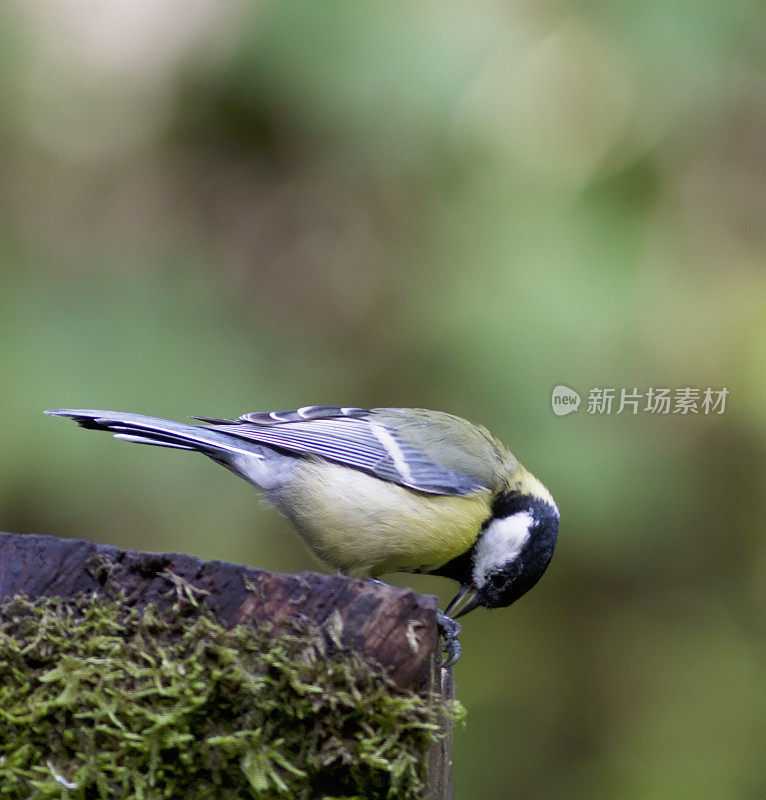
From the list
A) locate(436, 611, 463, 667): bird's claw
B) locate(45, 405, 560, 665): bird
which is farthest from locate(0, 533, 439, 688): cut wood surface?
locate(45, 405, 560, 665): bird

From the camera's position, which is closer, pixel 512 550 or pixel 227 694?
pixel 227 694

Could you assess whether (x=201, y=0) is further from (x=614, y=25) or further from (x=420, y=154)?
(x=614, y=25)

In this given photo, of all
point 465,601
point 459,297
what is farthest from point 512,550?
point 459,297

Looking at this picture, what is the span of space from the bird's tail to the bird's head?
819 mm

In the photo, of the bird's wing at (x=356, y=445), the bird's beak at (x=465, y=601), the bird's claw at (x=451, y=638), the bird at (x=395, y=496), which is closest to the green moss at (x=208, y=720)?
the bird's claw at (x=451, y=638)

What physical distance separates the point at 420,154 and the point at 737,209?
1434mm

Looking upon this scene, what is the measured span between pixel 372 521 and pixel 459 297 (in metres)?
1.18

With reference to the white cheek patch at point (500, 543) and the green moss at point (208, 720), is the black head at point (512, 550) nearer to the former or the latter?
the white cheek patch at point (500, 543)

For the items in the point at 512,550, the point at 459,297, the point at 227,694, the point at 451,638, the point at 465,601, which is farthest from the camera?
the point at 459,297

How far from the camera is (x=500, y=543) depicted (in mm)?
2771

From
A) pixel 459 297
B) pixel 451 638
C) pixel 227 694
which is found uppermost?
pixel 459 297

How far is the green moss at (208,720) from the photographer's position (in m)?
1.31

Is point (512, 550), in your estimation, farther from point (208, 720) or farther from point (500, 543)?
point (208, 720)

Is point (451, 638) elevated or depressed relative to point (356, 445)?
depressed
